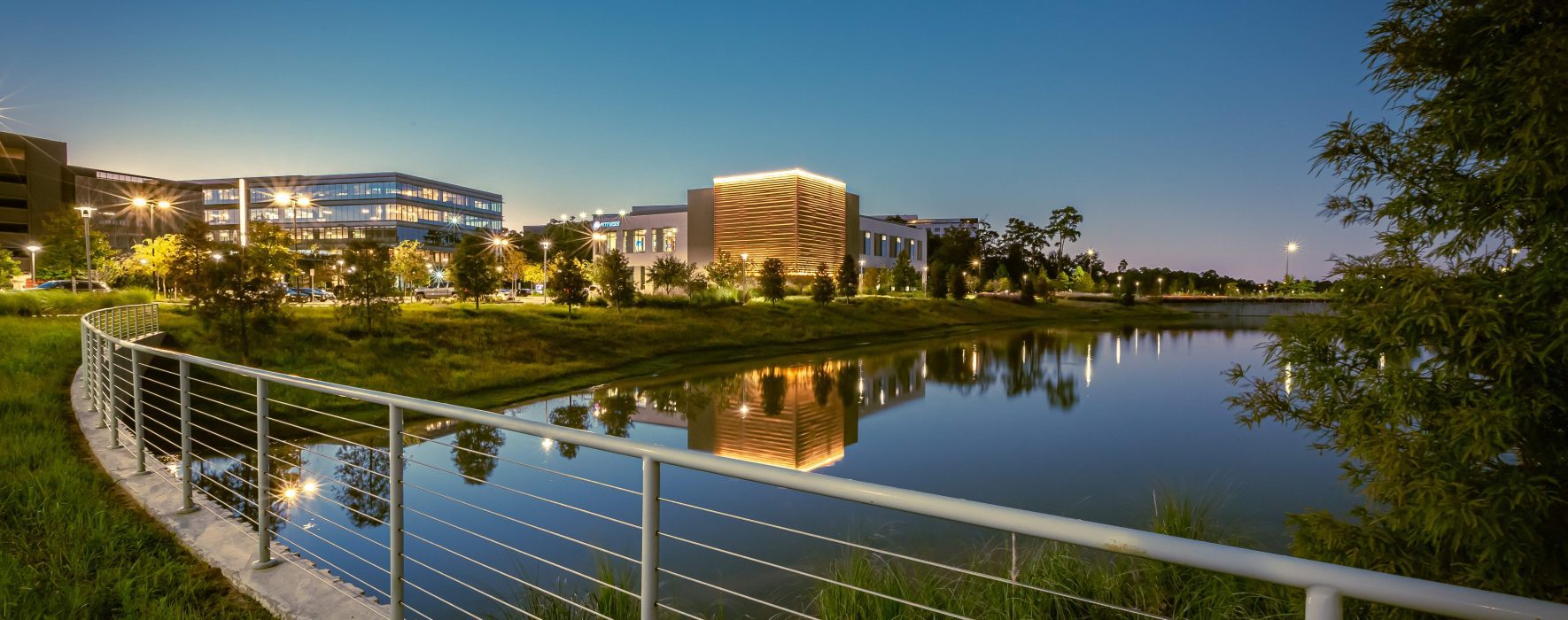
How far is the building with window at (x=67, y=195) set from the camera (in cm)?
6369

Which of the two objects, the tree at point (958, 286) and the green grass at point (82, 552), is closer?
the green grass at point (82, 552)

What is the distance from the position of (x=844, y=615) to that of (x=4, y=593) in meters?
4.26

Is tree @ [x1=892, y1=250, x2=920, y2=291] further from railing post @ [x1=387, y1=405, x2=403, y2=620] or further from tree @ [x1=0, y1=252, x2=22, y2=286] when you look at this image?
railing post @ [x1=387, y1=405, x2=403, y2=620]

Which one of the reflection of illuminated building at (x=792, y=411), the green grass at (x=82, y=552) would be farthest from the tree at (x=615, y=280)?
the green grass at (x=82, y=552)

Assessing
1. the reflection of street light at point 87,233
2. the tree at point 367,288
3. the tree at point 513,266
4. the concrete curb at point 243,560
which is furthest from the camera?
the tree at point 513,266

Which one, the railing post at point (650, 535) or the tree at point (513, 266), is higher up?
the tree at point (513, 266)

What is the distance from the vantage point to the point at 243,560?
3.95 meters

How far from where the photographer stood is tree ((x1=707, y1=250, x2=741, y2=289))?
46.2 meters

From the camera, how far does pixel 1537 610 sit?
3.69 feet

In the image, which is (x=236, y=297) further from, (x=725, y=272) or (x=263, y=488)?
(x=725, y=272)

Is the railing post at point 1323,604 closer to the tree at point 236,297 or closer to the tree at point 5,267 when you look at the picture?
the tree at point 236,297

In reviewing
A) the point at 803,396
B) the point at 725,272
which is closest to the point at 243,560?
the point at 803,396

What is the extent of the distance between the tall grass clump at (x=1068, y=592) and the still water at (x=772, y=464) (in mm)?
1152

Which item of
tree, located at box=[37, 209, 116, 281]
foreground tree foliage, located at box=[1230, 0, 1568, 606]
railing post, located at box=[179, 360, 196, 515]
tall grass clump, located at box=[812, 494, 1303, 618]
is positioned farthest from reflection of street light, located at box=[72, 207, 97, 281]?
foreground tree foliage, located at box=[1230, 0, 1568, 606]
